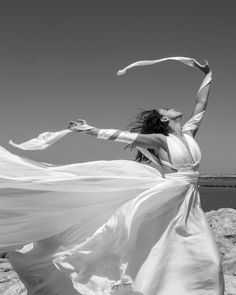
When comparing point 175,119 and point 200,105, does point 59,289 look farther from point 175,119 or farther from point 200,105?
point 200,105

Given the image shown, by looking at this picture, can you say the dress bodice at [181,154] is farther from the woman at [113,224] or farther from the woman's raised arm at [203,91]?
the woman's raised arm at [203,91]

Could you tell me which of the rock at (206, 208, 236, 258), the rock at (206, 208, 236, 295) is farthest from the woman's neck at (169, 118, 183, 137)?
the rock at (206, 208, 236, 258)

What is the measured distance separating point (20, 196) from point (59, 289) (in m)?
1.03

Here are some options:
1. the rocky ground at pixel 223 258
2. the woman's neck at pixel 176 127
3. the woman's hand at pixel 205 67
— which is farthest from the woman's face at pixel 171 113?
the rocky ground at pixel 223 258

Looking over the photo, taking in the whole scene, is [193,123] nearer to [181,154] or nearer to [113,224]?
[181,154]

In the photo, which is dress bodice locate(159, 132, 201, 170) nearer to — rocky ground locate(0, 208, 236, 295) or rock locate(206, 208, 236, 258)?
rocky ground locate(0, 208, 236, 295)

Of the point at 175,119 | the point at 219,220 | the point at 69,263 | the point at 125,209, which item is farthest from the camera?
the point at 219,220

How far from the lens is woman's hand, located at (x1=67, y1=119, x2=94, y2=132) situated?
498 cm

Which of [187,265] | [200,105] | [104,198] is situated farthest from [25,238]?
[200,105]

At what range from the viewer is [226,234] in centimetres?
934

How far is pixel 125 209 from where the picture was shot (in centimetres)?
462

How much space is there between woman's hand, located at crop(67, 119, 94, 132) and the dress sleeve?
1.29 meters

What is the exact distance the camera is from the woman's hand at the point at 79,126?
498 centimetres

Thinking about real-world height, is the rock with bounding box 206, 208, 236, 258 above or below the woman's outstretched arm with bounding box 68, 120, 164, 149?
below
